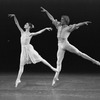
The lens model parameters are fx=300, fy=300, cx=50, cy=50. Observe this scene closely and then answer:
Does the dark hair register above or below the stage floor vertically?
above

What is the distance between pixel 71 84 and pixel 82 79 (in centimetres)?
34

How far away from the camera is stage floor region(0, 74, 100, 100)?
115 inches

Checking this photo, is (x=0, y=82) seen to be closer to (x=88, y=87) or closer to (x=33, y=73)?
(x=33, y=73)

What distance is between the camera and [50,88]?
128 inches

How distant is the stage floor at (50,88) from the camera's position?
2912mm

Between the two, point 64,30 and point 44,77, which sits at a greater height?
point 64,30

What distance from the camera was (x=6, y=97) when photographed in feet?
9.53

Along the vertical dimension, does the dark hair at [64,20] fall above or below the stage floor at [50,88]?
above

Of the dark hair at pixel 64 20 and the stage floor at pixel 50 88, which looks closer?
the stage floor at pixel 50 88

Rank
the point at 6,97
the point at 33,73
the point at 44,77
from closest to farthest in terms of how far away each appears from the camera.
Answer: the point at 6,97 → the point at 44,77 → the point at 33,73

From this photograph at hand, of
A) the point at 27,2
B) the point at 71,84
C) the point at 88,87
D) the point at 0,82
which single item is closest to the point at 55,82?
the point at 71,84

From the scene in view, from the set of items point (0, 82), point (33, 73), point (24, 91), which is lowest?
point (33, 73)

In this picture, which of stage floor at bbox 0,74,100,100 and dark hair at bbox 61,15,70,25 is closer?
stage floor at bbox 0,74,100,100

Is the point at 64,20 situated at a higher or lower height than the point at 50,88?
higher
